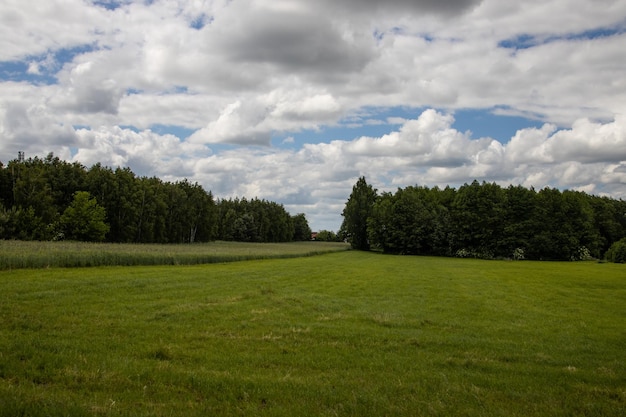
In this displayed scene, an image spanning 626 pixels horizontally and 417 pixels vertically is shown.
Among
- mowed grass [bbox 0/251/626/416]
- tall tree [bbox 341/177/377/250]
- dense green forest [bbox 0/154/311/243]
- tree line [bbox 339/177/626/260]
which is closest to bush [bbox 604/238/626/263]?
tree line [bbox 339/177/626/260]

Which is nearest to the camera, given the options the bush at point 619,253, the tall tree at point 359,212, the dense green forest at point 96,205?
the dense green forest at point 96,205

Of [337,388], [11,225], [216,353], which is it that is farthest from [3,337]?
[11,225]

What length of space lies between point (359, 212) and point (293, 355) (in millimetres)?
114742

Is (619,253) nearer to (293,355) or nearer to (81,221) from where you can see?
Result: (293,355)

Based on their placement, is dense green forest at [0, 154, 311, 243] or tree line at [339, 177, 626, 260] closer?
→ dense green forest at [0, 154, 311, 243]

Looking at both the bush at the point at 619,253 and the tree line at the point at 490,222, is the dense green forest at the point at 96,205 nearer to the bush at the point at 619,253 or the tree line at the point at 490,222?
the tree line at the point at 490,222

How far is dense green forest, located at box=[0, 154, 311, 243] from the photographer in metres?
74.9

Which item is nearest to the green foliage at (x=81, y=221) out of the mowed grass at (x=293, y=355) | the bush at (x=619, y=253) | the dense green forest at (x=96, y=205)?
the dense green forest at (x=96, y=205)

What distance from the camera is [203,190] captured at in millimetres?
129375

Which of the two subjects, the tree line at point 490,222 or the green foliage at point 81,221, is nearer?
the green foliage at point 81,221

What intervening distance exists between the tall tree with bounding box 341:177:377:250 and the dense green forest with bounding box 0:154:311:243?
40462 millimetres

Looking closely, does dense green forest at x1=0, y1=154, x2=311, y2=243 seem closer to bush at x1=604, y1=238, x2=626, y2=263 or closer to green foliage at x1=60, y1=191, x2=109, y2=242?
green foliage at x1=60, y1=191, x2=109, y2=242

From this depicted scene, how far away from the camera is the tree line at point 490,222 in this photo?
96.9 meters

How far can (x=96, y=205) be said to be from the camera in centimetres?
8306
